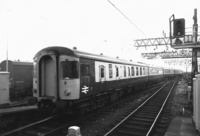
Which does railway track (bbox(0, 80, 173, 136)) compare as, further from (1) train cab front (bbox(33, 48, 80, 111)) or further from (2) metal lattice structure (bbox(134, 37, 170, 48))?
(2) metal lattice structure (bbox(134, 37, 170, 48))

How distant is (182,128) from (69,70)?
17.1 ft

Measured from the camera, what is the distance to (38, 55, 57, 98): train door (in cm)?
808

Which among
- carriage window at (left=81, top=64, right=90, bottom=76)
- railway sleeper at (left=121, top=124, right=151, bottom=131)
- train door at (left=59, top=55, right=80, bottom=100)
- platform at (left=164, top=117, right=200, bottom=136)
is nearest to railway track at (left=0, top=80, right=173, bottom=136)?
train door at (left=59, top=55, right=80, bottom=100)

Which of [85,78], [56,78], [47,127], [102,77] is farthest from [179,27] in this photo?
[47,127]

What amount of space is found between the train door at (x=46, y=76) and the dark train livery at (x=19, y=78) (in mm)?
7603

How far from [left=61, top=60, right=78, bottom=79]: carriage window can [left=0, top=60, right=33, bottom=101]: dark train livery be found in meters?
8.99

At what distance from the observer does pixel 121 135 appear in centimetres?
639

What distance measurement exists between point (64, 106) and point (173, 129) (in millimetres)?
4450

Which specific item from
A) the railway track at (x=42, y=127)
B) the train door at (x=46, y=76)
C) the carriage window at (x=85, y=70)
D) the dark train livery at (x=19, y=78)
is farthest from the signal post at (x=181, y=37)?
the dark train livery at (x=19, y=78)

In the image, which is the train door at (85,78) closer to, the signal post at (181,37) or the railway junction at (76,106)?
the railway junction at (76,106)

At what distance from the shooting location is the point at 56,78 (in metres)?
7.58

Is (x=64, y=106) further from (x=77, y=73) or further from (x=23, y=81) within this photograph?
(x=23, y=81)

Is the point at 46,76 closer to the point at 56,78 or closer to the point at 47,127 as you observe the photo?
the point at 56,78

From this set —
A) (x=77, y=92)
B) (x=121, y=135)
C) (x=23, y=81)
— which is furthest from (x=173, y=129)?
(x=23, y=81)
